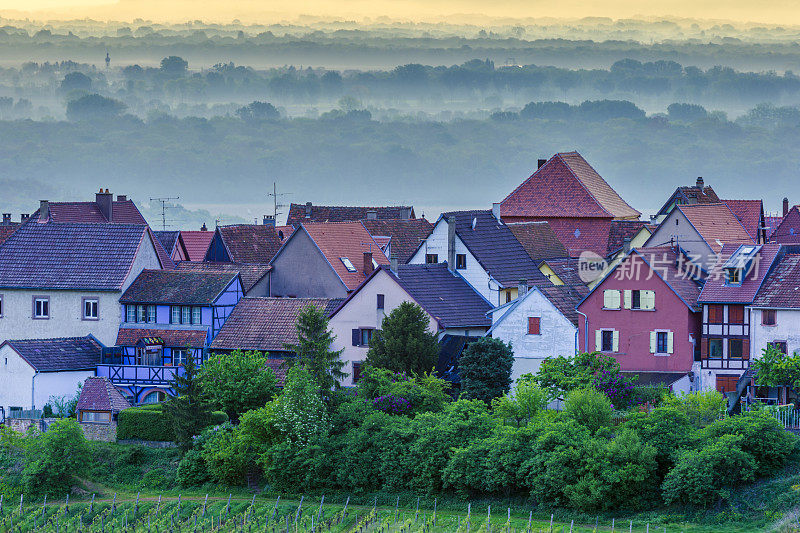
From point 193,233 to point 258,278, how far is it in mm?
41480

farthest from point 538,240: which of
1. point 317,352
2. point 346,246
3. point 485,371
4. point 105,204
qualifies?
point 105,204

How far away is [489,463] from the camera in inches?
2378

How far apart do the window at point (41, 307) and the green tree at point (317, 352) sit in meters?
17.9

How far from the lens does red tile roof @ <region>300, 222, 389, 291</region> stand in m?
88.6

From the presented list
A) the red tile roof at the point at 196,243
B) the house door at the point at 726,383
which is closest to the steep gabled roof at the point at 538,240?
the house door at the point at 726,383

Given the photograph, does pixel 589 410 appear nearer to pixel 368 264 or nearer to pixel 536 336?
pixel 536 336

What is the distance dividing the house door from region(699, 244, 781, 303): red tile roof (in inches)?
143

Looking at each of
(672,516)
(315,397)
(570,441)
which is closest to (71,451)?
(315,397)

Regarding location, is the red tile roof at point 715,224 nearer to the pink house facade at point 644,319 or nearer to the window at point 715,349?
the pink house facade at point 644,319

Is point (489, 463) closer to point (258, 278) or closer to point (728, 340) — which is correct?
point (728, 340)

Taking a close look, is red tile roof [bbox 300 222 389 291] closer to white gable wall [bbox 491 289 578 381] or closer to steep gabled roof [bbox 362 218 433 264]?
steep gabled roof [bbox 362 218 433 264]

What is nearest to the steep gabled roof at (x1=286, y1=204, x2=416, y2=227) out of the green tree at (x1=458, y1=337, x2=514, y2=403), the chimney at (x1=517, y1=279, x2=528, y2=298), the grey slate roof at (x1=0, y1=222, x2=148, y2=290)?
the grey slate roof at (x1=0, y1=222, x2=148, y2=290)

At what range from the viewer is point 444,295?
79.2m

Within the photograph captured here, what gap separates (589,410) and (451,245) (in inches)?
895
